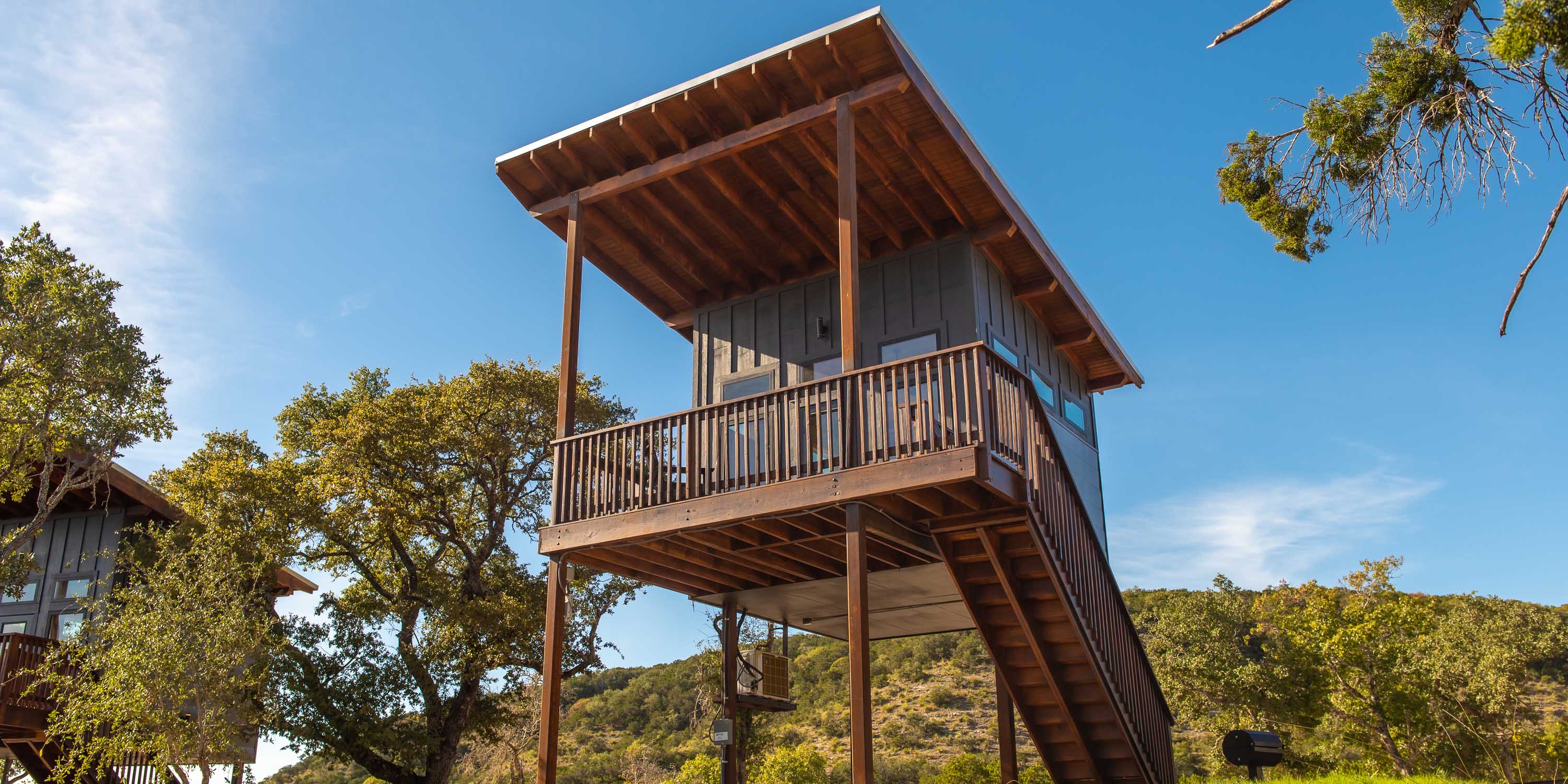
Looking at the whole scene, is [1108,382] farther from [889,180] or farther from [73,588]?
[73,588]

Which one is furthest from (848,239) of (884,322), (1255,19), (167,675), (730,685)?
(167,675)

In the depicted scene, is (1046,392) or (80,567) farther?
(80,567)

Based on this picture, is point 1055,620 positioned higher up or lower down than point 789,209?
lower down

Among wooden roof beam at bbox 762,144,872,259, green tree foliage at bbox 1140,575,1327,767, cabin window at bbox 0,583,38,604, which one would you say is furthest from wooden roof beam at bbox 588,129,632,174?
green tree foliage at bbox 1140,575,1327,767

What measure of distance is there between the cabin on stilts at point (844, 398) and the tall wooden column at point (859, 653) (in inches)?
1.2

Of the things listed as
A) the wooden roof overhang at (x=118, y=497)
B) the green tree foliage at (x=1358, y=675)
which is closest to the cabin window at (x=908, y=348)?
the wooden roof overhang at (x=118, y=497)

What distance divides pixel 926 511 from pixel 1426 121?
5134mm

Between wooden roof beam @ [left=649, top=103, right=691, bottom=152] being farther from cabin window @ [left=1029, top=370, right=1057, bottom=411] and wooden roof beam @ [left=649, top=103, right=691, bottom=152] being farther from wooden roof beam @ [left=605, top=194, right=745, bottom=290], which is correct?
cabin window @ [left=1029, top=370, right=1057, bottom=411]

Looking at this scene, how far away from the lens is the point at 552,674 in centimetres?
998

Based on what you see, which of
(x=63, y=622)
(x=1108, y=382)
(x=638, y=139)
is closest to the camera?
(x=638, y=139)

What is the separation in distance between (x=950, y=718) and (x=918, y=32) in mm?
29144

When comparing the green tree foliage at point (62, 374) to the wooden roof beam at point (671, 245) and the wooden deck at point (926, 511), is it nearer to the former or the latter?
the wooden roof beam at point (671, 245)

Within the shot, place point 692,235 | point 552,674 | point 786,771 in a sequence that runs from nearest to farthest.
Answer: point 552,674
point 692,235
point 786,771

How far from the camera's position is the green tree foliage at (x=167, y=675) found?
13.7 m
